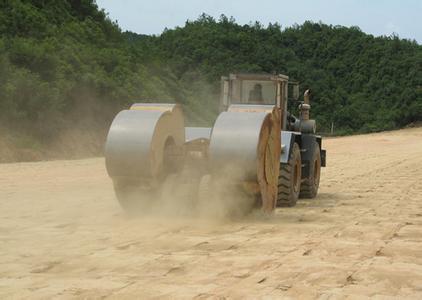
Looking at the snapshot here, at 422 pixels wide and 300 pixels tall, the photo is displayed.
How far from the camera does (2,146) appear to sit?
20.6m

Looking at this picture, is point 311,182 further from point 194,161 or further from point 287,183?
point 194,161

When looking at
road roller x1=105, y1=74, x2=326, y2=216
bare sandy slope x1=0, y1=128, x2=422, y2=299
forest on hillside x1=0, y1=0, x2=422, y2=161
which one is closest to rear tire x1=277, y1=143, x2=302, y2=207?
road roller x1=105, y1=74, x2=326, y2=216

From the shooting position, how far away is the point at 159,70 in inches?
1363

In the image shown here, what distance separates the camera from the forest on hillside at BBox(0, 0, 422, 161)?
23.0 m

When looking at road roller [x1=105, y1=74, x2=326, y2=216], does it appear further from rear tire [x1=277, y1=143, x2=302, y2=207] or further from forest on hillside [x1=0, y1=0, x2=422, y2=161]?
forest on hillside [x1=0, y1=0, x2=422, y2=161]

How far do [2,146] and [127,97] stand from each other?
8467 millimetres

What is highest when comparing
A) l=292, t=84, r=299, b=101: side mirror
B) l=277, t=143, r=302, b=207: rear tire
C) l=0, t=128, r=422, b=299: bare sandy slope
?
l=292, t=84, r=299, b=101: side mirror

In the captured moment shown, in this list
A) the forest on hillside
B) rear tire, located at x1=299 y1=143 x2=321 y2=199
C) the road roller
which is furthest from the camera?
the forest on hillside

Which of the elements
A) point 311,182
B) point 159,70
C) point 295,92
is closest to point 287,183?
point 311,182

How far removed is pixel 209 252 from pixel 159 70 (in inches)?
1131

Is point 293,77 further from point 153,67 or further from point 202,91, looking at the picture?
point 153,67

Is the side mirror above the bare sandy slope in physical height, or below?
above

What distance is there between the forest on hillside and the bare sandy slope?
525 centimetres

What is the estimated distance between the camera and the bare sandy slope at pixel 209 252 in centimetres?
509
